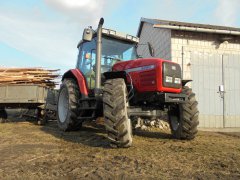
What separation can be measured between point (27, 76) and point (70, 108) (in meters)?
4.48

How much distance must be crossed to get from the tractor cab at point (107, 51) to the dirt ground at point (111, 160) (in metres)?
1.81

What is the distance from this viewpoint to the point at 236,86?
41.1 ft

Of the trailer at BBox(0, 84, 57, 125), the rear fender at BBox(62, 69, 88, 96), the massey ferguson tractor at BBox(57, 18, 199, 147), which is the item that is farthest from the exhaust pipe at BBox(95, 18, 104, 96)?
the trailer at BBox(0, 84, 57, 125)

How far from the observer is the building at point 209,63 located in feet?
39.1

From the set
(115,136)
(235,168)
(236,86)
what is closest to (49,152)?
(115,136)

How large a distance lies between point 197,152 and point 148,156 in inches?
38.3

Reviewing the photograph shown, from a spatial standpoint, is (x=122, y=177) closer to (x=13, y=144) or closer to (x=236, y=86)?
(x=13, y=144)

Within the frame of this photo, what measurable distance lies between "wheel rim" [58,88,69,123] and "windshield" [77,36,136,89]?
99cm

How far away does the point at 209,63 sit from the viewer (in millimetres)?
12359

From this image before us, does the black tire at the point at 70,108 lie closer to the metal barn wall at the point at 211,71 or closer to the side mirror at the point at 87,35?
the side mirror at the point at 87,35

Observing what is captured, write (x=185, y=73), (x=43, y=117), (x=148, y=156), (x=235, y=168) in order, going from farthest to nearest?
1. (x=185, y=73)
2. (x=43, y=117)
3. (x=148, y=156)
4. (x=235, y=168)

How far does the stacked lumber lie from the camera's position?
11.9 metres

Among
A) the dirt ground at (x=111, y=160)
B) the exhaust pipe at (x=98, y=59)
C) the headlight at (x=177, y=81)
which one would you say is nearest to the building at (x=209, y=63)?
the exhaust pipe at (x=98, y=59)

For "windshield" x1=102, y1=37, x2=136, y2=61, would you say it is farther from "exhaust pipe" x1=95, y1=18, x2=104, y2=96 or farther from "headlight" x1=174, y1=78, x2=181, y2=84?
"headlight" x1=174, y1=78, x2=181, y2=84
